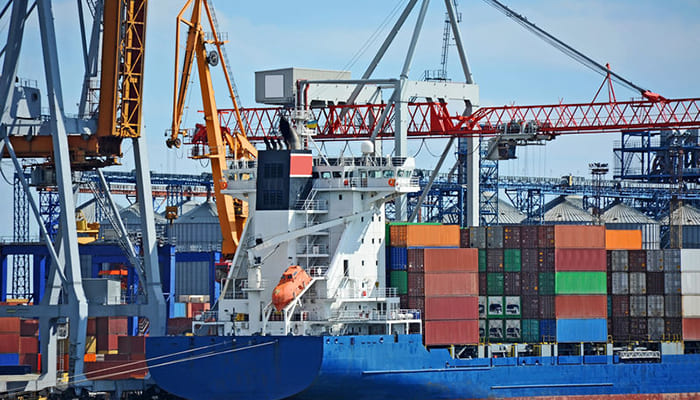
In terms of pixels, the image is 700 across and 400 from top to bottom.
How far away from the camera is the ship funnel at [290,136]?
4481 centimetres

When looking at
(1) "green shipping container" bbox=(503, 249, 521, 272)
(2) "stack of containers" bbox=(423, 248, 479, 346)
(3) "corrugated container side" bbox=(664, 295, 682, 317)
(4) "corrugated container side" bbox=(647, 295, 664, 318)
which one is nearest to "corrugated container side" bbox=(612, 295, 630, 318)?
(4) "corrugated container side" bbox=(647, 295, 664, 318)

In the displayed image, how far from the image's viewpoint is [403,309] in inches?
1756

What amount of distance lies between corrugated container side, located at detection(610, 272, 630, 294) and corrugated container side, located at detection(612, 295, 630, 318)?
0.24 m

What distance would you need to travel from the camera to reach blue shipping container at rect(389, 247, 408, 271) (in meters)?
45.2

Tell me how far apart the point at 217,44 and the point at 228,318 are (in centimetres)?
1567

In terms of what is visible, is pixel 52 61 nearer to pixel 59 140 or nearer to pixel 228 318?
pixel 59 140

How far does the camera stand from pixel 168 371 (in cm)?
4203

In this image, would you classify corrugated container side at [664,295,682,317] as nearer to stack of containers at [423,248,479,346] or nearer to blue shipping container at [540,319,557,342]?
blue shipping container at [540,319,557,342]

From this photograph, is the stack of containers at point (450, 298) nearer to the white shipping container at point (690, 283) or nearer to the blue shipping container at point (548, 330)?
the blue shipping container at point (548, 330)

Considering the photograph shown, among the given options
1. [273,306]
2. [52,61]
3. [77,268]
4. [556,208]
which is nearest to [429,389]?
[273,306]

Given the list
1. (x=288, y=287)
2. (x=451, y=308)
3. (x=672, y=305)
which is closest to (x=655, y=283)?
(x=672, y=305)

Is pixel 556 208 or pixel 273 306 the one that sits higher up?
pixel 556 208

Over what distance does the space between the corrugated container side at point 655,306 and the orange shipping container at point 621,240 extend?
2438mm

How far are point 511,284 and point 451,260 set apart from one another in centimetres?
316
